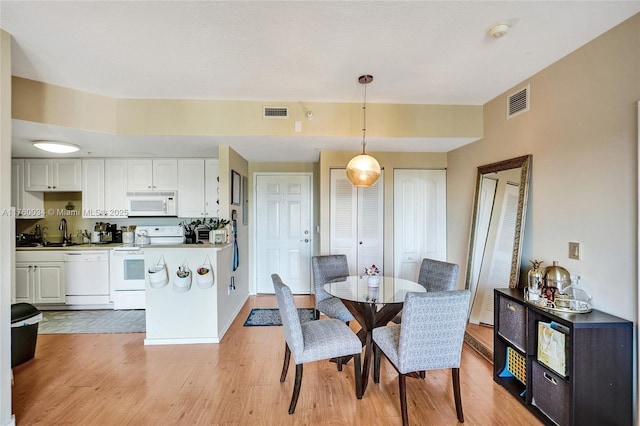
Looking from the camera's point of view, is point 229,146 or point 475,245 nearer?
point 475,245

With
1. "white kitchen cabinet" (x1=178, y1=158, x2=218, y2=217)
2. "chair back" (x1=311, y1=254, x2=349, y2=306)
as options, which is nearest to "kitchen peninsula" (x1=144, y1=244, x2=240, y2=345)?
"chair back" (x1=311, y1=254, x2=349, y2=306)

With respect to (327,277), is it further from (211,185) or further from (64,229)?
(64,229)

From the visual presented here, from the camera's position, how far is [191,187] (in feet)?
13.9

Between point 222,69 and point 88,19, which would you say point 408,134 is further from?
point 88,19

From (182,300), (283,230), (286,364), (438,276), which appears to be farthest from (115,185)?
(438,276)

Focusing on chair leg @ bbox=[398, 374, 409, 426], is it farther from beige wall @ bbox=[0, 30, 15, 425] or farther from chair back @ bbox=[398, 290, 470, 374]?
beige wall @ bbox=[0, 30, 15, 425]

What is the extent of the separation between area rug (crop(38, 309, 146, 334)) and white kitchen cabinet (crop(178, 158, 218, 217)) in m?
1.51

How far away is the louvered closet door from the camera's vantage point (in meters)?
3.91

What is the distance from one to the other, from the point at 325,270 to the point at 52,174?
4.28 meters

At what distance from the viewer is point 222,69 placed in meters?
2.38

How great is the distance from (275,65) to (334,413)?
2.67 meters

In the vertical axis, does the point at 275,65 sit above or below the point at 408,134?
above

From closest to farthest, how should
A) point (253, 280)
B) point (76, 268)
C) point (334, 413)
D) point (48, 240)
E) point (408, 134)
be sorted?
point (334, 413)
point (408, 134)
point (76, 268)
point (48, 240)
point (253, 280)

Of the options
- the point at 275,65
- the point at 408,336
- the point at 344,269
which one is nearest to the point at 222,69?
the point at 275,65
